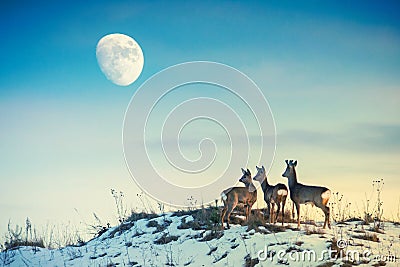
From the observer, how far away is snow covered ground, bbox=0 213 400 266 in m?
12.5

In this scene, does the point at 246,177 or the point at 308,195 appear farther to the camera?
the point at 246,177

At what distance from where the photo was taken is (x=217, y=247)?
14.0 m

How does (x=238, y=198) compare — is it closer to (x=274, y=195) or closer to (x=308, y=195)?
(x=274, y=195)

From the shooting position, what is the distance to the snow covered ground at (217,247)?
12484 millimetres

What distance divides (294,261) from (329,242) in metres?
1.13

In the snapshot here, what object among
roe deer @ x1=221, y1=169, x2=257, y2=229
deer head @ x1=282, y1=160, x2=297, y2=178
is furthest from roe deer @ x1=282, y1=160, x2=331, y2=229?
roe deer @ x1=221, y1=169, x2=257, y2=229

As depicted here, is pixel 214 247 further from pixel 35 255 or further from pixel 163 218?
pixel 35 255

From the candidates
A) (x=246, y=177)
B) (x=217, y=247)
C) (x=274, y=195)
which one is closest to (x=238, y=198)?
(x=246, y=177)

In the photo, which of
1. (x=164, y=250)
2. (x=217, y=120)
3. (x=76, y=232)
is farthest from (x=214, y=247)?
(x=76, y=232)

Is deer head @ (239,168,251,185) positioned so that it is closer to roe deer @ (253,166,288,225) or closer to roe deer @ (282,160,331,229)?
roe deer @ (253,166,288,225)

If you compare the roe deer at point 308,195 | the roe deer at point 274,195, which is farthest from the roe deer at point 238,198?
the roe deer at point 308,195

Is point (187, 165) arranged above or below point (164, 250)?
above

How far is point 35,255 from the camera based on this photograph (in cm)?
1684

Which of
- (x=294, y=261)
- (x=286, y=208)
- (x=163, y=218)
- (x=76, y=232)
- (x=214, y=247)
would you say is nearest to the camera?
(x=294, y=261)
